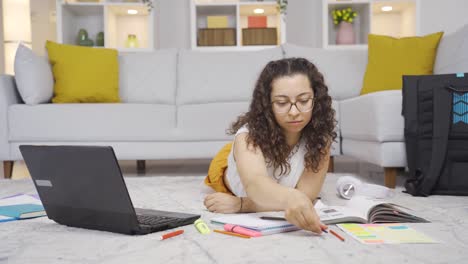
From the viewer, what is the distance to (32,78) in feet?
10.1

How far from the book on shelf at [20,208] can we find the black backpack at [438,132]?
149 cm

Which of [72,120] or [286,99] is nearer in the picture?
[286,99]

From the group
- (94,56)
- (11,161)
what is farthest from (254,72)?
(11,161)

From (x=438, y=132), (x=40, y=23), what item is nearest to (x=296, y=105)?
(x=438, y=132)

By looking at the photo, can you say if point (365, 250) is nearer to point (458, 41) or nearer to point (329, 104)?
point (329, 104)

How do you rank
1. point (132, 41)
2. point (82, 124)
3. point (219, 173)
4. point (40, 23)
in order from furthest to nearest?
point (40, 23)
point (132, 41)
point (82, 124)
point (219, 173)

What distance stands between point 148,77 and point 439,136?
204cm

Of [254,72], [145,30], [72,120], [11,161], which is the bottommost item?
[11,161]

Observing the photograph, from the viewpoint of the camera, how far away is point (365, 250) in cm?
115

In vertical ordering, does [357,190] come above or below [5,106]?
below

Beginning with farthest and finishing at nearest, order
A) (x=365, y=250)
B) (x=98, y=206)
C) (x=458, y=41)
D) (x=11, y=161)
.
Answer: (x=11, y=161), (x=458, y=41), (x=98, y=206), (x=365, y=250)

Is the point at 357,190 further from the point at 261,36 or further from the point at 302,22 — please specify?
the point at 302,22

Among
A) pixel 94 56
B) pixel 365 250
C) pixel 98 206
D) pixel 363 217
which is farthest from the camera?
pixel 94 56

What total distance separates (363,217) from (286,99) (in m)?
0.40
